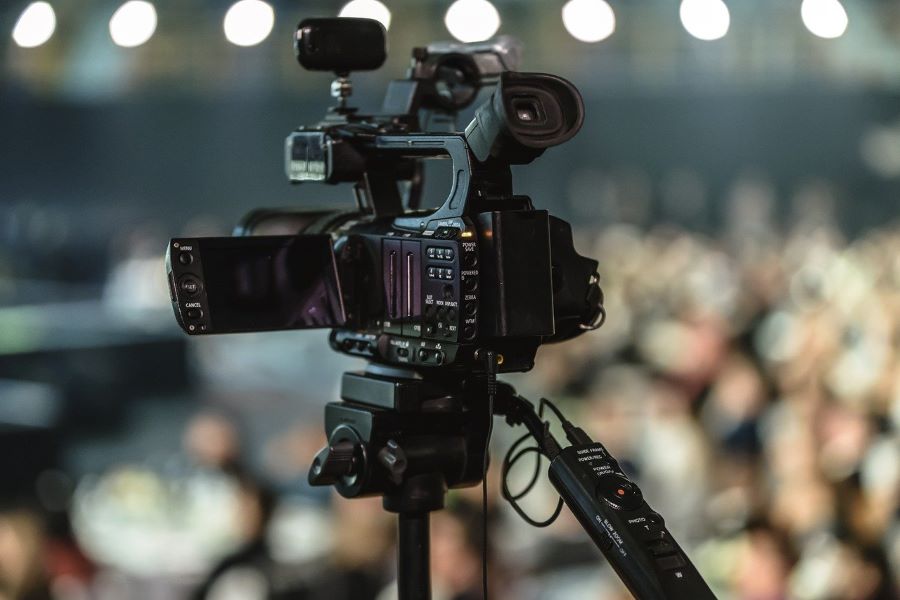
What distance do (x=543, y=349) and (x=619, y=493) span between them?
13.1 ft

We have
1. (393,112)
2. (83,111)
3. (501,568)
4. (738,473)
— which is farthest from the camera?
(83,111)

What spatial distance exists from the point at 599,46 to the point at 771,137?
946 mm

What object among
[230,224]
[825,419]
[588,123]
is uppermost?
[588,123]

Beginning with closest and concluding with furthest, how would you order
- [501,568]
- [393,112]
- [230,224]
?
[393,112], [501,568], [230,224]

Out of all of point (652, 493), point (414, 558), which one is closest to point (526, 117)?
point (414, 558)

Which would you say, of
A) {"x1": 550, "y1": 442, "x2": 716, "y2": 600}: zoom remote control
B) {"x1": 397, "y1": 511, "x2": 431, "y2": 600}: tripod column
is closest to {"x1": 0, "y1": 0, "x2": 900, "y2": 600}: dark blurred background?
{"x1": 397, "y1": 511, "x2": 431, "y2": 600}: tripod column

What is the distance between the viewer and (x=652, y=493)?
4414 mm

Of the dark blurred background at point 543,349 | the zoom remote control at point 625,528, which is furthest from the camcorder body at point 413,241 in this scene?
the dark blurred background at point 543,349

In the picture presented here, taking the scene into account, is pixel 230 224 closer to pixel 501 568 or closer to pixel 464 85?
pixel 501 568

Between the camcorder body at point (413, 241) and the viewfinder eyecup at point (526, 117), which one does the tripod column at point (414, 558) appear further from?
the viewfinder eyecup at point (526, 117)

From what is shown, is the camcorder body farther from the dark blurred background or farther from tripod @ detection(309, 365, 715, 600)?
the dark blurred background

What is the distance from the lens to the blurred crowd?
3.91 m

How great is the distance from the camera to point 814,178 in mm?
6113

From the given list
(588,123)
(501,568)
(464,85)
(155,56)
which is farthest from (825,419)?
(155,56)
